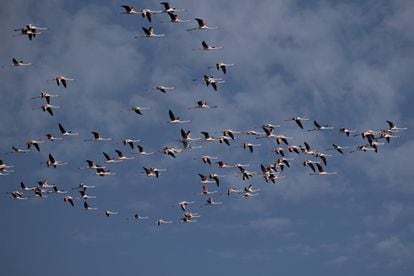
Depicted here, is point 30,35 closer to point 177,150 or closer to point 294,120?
point 177,150

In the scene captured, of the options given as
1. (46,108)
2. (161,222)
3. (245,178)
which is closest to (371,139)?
(245,178)

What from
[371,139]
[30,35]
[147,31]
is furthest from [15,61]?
[371,139]

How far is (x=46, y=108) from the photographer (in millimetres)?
112938

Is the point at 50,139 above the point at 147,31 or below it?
below

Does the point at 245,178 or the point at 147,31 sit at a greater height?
the point at 147,31

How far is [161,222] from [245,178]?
15.5 metres

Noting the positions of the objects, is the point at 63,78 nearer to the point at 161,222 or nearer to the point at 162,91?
the point at 162,91

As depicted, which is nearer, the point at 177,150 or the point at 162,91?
the point at 162,91

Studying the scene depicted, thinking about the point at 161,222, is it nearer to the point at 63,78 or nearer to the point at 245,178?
the point at 245,178

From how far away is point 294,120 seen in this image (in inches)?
4631

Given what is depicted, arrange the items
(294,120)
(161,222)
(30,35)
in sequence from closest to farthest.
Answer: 1. (30,35)
2. (294,120)
3. (161,222)

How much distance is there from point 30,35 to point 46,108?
382 inches

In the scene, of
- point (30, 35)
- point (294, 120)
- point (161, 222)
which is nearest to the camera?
point (30, 35)

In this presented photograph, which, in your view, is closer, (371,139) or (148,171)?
(371,139)
